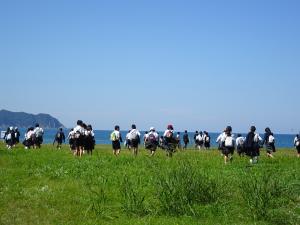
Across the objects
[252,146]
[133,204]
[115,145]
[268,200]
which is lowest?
[133,204]

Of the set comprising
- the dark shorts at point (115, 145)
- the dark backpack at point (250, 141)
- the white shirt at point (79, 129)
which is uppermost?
the white shirt at point (79, 129)

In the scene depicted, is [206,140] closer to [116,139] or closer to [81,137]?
[116,139]

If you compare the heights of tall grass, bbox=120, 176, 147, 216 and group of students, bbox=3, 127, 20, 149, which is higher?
group of students, bbox=3, 127, 20, 149

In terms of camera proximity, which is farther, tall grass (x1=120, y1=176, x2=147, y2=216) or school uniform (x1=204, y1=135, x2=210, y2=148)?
school uniform (x1=204, y1=135, x2=210, y2=148)

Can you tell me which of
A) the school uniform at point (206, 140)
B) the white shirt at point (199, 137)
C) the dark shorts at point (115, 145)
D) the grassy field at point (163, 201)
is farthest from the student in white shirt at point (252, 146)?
the white shirt at point (199, 137)

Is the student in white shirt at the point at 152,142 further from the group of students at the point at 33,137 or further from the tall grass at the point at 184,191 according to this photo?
the tall grass at the point at 184,191

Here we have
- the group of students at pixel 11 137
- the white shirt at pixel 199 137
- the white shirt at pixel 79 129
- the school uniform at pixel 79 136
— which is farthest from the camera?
the white shirt at pixel 199 137

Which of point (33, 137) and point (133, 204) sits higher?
point (33, 137)

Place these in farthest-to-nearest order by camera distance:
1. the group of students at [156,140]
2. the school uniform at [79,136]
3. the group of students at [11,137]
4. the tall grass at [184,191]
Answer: the group of students at [11,137]
the school uniform at [79,136]
the group of students at [156,140]
the tall grass at [184,191]

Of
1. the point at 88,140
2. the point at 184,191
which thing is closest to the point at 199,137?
the point at 88,140

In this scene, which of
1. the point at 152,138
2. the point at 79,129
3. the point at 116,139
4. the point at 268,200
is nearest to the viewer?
the point at 268,200

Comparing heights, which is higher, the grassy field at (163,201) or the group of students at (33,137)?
the group of students at (33,137)

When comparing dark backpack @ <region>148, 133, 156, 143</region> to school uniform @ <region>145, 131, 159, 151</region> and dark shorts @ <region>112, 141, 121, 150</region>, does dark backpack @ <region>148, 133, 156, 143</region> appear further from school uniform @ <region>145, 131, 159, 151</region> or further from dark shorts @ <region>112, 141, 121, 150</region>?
dark shorts @ <region>112, 141, 121, 150</region>

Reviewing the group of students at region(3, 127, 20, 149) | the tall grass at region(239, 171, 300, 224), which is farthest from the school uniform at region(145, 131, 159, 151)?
the tall grass at region(239, 171, 300, 224)
